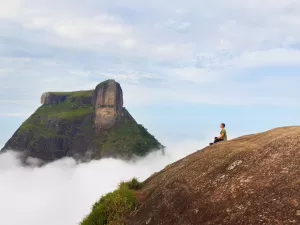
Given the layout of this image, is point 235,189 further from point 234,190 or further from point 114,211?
point 114,211

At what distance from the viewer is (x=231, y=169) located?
15469 millimetres

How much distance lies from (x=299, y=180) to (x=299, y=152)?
7.12 feet

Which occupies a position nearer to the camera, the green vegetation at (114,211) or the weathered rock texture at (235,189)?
the weathered rock texture at (235,189)

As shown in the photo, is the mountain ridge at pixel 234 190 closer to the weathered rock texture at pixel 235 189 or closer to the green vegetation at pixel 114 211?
the weathered rock texture at pixel 235 189

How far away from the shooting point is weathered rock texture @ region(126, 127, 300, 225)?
1223cm

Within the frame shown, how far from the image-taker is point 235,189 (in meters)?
13.8

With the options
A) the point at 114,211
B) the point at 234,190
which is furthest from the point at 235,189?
the point at 114,211

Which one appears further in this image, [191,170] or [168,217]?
[191,170]

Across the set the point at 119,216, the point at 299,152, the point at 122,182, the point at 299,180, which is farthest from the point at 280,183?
the point at 122,182

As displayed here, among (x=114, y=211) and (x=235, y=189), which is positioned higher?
(x=235, y=189)

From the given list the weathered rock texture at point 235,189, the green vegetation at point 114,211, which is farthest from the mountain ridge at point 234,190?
the green vegetation at point 114,211

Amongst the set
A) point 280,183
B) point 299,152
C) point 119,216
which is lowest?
point 119,216

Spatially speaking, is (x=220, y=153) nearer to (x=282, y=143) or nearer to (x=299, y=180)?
(x=282, y=143)

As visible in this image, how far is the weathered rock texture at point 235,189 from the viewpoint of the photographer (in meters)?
12.2
